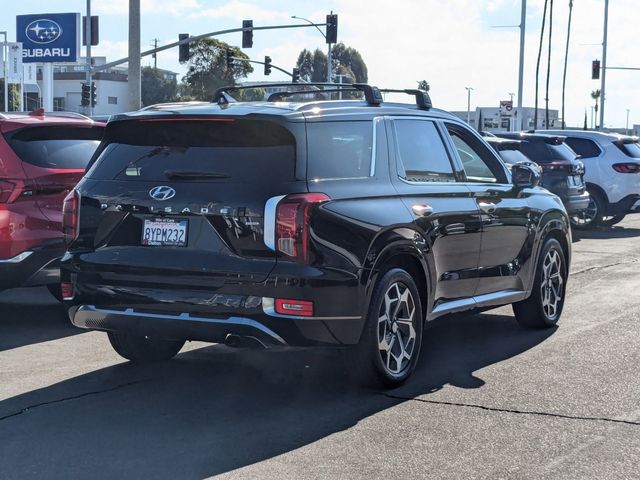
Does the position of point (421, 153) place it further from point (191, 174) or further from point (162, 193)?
point (162, 193)

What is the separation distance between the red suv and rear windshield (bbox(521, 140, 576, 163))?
10.5m

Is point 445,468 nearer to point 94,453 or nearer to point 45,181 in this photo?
point 94,453

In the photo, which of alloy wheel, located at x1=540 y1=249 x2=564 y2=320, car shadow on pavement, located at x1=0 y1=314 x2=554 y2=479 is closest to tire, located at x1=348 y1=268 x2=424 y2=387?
car shadow on pavement, located at x1=0 y1=314 x2=554 y2=479

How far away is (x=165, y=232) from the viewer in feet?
20.6

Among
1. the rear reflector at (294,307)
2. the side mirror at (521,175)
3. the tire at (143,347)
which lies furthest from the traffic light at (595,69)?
the rear reflector at (294,307)

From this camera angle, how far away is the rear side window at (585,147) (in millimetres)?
20484

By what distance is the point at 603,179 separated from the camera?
2025 cm

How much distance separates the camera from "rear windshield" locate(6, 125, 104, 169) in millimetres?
8797

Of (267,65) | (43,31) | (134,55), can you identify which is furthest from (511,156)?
(43,31)

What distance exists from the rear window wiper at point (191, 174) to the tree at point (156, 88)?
4415 inches

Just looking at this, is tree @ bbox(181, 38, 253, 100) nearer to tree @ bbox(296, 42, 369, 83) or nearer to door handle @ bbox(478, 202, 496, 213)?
tree @ bbox(296, 42, 369, 83)

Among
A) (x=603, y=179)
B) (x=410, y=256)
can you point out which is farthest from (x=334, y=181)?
(x=603, y=179)

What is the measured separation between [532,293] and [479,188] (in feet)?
4.43

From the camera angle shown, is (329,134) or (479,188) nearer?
(329,134)
